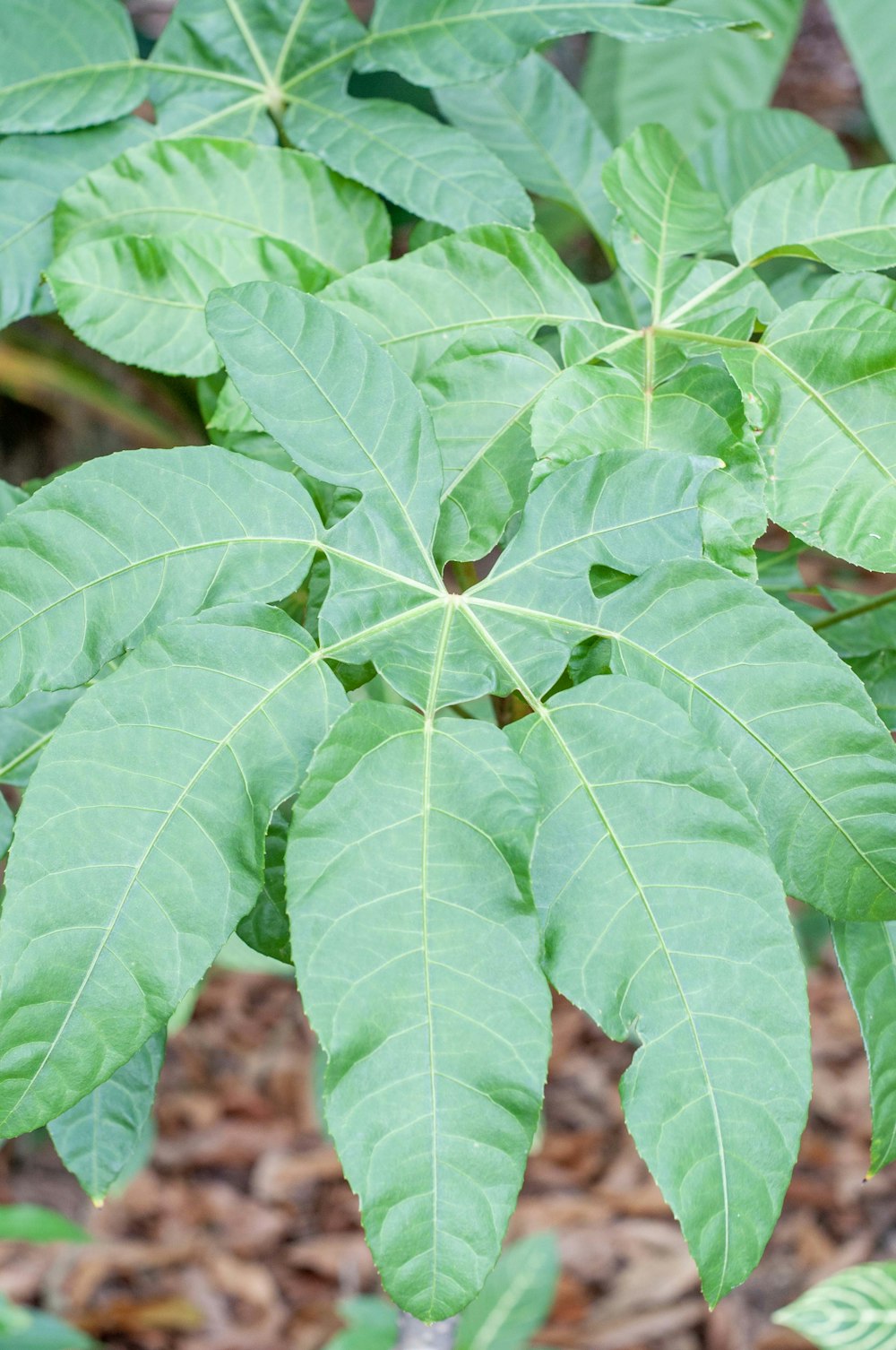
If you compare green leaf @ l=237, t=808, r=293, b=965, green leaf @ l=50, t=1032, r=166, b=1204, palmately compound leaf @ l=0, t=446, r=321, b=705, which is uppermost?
palmately compound leaf @ l=0, t=446, r=321, b=705

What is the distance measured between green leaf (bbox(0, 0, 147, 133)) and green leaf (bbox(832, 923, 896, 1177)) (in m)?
0.66

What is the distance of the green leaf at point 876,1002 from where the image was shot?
55cm

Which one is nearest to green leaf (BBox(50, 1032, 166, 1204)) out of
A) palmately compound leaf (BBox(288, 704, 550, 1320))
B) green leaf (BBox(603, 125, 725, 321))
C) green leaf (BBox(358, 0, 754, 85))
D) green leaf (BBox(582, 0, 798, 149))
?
palmately compound leaf (BBox(288, 704, 550, 1320))

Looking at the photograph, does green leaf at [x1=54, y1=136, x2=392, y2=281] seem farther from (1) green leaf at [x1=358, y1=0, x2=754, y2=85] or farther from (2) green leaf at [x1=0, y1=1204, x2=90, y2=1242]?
(2) green leaf at [x1=0, y1=1204, x2=90, y2=1242]

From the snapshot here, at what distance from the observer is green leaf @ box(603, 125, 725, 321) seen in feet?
2.02

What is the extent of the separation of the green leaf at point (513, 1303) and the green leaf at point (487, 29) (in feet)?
4.11

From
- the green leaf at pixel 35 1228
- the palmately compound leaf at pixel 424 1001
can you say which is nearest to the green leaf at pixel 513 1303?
the green leaf at pixel 35 1228

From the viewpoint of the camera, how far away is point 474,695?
0.51 m

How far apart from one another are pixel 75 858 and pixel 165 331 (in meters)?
0.33

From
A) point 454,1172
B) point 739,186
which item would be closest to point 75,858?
point 454,1172

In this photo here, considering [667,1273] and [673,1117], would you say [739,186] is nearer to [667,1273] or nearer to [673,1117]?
[673,1117]

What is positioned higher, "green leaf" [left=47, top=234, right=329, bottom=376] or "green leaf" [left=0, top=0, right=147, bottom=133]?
"green leaf" [left=0, top=0, right=147, bottom=133]

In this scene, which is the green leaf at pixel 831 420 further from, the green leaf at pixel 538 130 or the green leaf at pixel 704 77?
the green leaf at pixel 704 77

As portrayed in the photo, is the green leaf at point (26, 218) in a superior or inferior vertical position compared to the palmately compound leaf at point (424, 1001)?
superior
